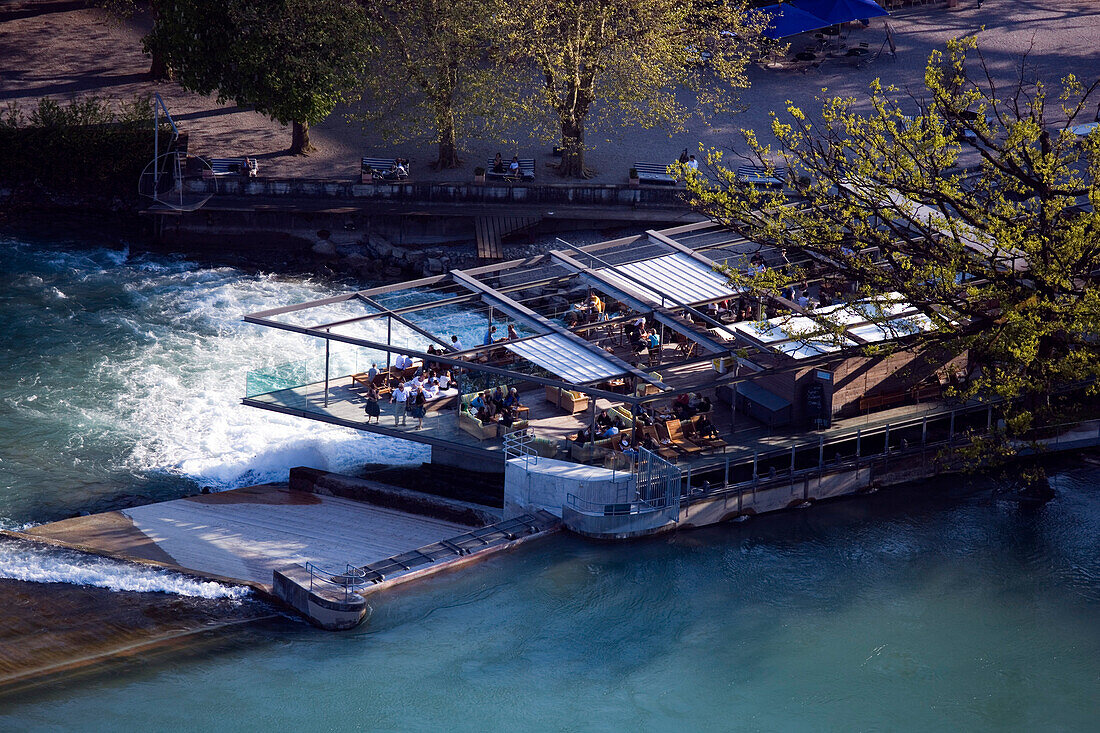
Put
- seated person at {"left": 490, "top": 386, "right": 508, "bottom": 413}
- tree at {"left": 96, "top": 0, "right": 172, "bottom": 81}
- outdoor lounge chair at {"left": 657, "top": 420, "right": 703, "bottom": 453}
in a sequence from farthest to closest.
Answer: tree at {"left": 96, "top": 0, "right": 172, "bottom": 81} < seated person at {"left": 490, "top": 386, "right": 508, "bottom": 413} < outdoor lounge chair at {"left": 657, "top": 420, "right": 703, "bottom": 453}

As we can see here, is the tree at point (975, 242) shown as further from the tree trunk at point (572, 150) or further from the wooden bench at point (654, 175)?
the tree trunk at point (572, 150)

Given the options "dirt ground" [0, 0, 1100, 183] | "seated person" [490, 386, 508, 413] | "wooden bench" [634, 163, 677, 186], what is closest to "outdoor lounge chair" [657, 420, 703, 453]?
"seated person" [490, 386, 508, 413]

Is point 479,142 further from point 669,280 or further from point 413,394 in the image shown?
point 413,394

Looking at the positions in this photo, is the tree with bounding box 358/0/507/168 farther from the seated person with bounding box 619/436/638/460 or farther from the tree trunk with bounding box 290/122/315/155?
the seated person with bounding box 619/436/638/460

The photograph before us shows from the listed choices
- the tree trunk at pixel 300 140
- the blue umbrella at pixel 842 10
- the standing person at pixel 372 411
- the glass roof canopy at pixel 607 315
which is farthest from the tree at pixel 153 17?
the standing person at pixel 372 411

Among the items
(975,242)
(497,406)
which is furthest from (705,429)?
(975,242)

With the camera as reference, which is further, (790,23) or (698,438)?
(790,23)
